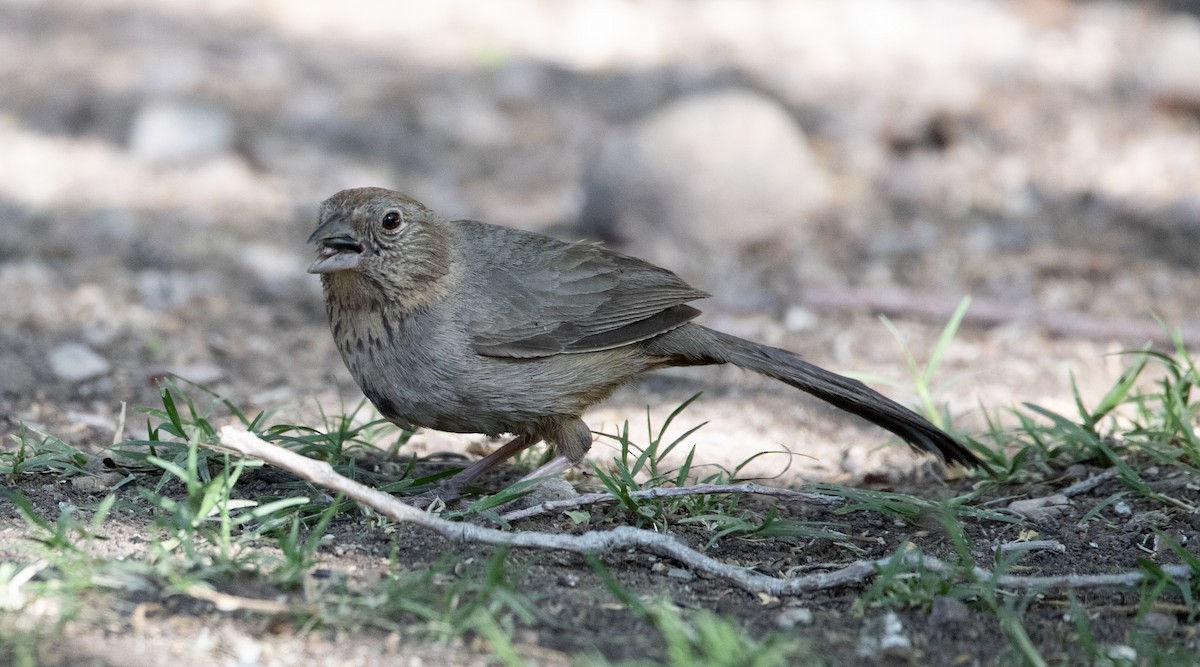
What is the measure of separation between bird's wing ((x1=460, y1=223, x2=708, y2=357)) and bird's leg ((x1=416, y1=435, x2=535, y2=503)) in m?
0.40

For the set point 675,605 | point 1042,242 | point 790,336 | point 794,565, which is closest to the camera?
point 675,605

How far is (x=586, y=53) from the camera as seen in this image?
1106 centimetres

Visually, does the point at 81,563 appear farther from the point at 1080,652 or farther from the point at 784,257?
the point at 784,257

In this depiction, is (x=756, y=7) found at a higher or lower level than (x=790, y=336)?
higher

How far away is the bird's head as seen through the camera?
4.25m

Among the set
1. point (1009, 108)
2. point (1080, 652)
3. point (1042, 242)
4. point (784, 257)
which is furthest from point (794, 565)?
point (1009, 108)

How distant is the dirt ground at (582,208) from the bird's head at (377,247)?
0.94m

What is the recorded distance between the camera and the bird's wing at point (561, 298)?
432 cm

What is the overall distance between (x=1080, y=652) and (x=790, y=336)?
3.82 meters

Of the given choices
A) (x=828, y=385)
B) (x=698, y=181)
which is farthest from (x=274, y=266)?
(x=828, y=385)

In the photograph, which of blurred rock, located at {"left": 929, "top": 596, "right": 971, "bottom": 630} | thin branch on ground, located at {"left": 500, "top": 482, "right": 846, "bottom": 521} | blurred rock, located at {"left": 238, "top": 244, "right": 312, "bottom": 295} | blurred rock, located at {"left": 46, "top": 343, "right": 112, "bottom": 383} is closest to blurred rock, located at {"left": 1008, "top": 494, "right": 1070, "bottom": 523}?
thin branch on ground, located at {"left": 500, "top": 482, "right": 846, "bottom": 521}

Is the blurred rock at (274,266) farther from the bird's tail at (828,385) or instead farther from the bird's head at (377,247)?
the bird's tail at (828,385)

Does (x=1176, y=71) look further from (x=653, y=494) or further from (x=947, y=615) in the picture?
(x=947, y=615)

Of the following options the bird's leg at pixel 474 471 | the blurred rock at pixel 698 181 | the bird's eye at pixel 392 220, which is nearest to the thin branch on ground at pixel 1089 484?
the bird's leg at pixel 474 471
